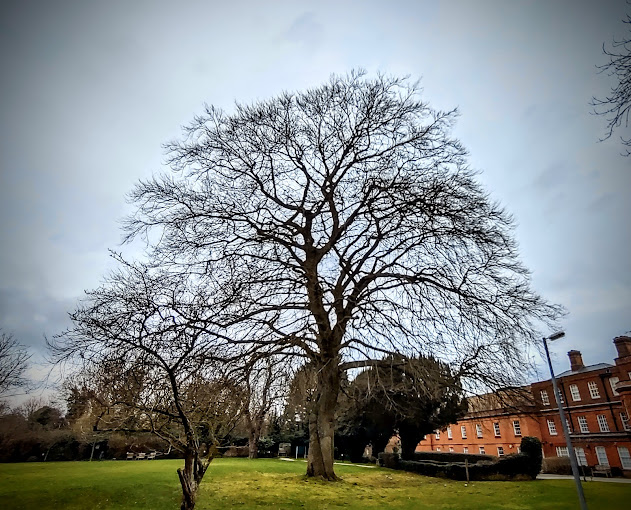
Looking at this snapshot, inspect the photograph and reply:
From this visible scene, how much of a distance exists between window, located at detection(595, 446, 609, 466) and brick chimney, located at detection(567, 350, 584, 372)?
8.89 m

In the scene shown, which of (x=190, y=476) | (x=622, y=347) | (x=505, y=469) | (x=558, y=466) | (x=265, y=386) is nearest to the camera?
(x=190, y=476)

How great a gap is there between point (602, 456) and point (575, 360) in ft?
35.6

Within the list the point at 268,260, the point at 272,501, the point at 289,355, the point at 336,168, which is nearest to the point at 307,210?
the point at 336,168

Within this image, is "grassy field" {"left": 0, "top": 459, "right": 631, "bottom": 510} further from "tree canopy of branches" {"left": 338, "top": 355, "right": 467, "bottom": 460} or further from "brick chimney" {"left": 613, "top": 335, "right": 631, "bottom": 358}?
"brick chimney" {"left": 613, "top": 335, "right": 631, "bottom": 358}

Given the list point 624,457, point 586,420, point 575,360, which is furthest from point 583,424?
point 575,360

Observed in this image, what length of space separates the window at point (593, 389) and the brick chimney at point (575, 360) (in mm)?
3256

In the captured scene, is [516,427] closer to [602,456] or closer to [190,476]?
[602,456]

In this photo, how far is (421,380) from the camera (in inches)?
431

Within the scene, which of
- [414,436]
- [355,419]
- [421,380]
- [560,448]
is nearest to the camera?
[421,380]

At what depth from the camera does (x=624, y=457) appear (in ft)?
102

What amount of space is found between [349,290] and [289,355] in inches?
157

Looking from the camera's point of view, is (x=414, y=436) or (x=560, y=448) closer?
A: (x=414, y=436)

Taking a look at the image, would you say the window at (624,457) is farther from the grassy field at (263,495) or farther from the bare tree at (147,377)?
the bare tree at (147,377)

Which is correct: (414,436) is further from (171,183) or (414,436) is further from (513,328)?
(171,183)
